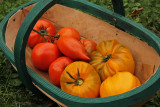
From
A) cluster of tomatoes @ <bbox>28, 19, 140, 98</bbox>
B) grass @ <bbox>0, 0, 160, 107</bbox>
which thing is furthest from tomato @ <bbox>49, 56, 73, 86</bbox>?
grass @ <bbox>0, 0, 160, 107</bbox>

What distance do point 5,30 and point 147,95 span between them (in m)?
1.11

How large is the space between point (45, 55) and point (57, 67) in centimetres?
13

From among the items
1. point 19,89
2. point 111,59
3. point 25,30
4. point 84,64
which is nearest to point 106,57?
point 111,59

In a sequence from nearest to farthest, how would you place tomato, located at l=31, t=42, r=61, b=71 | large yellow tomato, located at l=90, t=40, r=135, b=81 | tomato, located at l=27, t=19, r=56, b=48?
1. large yellow tomato, located at l=90, t=40, r=135, b=81
2. tomato, located at l=31, t=42, r=61, b=71
3. tomato, located at l=27, t=19, r=56, b=48

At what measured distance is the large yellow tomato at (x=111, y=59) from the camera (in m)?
1.41

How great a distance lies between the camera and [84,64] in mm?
1384

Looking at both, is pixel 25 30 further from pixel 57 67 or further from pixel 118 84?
pixel 118 84

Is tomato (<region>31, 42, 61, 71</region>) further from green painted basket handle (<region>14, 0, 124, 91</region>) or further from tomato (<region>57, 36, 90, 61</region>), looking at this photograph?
green painted basket handle (<region>14, 0, 124, 91</region>)

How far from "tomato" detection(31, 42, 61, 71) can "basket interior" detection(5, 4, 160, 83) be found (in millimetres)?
109

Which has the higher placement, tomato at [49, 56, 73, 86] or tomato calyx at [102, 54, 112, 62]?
tomato calyx at [102, 54, 112, 62]

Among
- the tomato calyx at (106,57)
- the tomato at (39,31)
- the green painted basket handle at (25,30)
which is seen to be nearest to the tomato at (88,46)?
the tomato calyx at (106,57)

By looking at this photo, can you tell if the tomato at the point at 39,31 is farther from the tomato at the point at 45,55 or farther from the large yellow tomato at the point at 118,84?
the large yellow tomato at the point at 118,84

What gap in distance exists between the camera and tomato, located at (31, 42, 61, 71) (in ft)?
5.16

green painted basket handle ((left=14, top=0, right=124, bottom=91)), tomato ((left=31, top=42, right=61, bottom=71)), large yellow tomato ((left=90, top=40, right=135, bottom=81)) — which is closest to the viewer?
green painted basket handle ((left=14, top=0, right=124, bottom=91))
